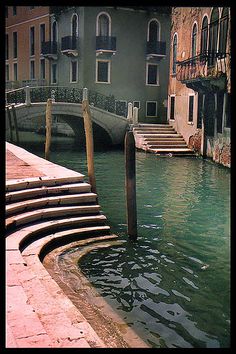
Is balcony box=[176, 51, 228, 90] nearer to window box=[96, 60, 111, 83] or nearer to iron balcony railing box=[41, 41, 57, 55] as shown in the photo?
window box=[96, 60, 111, 83]

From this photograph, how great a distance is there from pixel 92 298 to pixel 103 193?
5.23m

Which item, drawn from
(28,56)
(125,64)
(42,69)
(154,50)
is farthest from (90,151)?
(28,56)

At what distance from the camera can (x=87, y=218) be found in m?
6.15

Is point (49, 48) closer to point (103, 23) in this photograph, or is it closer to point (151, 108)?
point (103, 23)

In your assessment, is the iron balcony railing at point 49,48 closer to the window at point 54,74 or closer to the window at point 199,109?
the window at point 54,74

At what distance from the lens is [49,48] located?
18156 mm

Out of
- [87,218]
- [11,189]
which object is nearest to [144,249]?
[87,218]

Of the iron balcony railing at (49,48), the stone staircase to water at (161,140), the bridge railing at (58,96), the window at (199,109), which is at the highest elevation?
the iron balcony railing at (49,48)

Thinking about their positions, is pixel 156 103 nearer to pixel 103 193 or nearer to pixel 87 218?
pixel 103 193

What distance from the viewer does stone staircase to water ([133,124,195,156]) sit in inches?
577

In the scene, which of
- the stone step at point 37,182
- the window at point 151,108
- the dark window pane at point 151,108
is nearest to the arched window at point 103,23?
the window at point 151,108

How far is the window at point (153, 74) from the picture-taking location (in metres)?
19.0

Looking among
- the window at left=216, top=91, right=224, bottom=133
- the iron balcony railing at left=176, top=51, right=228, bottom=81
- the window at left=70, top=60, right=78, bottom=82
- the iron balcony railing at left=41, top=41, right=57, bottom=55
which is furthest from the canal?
the iron balcony railing at left=41, top=41, right=57, bottom=55

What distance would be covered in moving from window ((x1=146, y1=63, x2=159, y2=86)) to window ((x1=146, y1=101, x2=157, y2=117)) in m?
0.92
